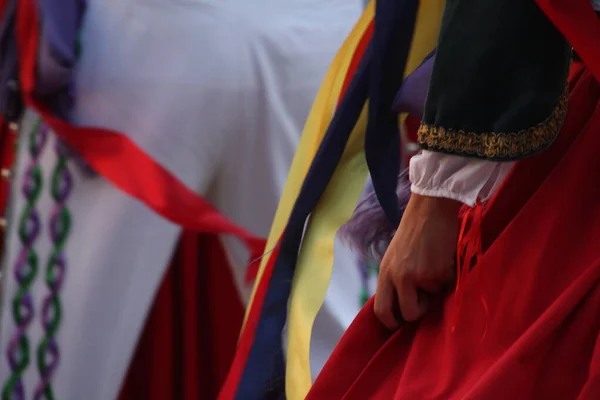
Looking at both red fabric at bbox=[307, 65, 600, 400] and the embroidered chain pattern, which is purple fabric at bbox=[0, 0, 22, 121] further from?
red fabric at bbox=[307, 65, 600, 400]

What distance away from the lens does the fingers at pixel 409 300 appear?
606 mm

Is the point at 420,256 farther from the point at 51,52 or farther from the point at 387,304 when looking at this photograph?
the point at 51,52

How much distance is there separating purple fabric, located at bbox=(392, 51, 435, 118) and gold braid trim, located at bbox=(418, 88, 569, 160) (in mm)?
100

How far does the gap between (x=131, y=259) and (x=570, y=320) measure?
35.1 inches

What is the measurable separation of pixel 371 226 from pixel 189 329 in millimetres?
778

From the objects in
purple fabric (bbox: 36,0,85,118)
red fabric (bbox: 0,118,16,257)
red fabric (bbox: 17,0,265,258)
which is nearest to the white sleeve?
red fabric (bbox: 17,0,265,258)

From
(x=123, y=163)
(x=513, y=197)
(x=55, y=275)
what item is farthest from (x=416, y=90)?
(x=55, y=275)

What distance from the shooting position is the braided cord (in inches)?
53.2

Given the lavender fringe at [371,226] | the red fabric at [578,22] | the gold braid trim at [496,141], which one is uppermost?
the red fabric at [578,22]

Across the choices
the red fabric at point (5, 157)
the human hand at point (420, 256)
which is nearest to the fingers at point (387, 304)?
the human hand at point (420, 256)

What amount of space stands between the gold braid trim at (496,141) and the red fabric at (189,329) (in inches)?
36.5

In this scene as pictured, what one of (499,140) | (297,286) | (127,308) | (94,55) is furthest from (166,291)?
(499,140)

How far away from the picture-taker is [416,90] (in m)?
0.67

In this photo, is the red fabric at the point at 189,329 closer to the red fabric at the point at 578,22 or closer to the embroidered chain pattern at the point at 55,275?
the embroidered chain pattern at the point at 55,275
